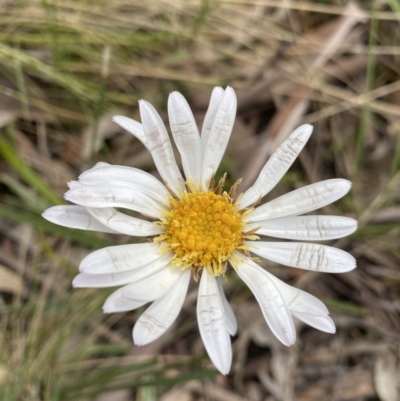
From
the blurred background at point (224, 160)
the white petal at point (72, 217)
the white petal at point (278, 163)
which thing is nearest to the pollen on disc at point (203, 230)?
the white petal at point (278, 163)

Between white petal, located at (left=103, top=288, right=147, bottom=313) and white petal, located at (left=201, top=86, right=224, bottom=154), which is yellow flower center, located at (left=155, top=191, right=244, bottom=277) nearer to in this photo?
white petal, located at (left=201, top=86, right=224, bottom=154)

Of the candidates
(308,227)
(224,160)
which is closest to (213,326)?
(308,227)

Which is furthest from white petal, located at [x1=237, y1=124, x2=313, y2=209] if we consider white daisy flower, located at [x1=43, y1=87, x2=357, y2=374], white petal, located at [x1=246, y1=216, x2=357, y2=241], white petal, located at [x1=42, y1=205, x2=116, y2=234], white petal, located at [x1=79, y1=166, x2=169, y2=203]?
white petal, located at [x1=42, y1=205, x2=116, y2=234]

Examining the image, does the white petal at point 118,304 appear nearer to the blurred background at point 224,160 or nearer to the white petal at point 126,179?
the white petal at point 126,179

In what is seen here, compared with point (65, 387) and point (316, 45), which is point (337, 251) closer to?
point (65, 387)

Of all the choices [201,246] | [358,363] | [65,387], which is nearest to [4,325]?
[65,387]
